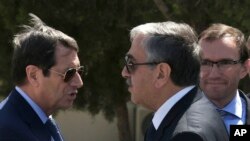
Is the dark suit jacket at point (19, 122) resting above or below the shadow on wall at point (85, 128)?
above

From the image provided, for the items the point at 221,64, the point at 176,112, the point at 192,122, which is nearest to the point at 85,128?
the point at 221,64

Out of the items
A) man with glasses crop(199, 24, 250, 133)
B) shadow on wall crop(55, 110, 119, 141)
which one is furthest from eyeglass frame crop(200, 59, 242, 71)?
shadow on wall crop(55, 110, 119, 141)

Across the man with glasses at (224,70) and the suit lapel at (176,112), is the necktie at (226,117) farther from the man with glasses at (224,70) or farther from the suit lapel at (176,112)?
the suit lapel at (176,112)

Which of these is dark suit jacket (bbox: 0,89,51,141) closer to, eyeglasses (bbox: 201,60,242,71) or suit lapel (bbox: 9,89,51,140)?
suit lapel (bbox: 9,89,51,140)

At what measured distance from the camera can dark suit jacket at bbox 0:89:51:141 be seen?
2.87m

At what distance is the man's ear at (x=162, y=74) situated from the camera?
8.63 ft

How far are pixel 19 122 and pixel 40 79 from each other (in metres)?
0.38

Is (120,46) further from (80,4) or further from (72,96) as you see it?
(72,96)

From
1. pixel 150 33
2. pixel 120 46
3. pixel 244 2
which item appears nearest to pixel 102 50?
pixel 120 46

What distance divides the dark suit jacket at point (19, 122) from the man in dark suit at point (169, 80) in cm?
61

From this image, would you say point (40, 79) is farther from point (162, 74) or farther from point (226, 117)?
point (226, 117)

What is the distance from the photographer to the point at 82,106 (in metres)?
8.80

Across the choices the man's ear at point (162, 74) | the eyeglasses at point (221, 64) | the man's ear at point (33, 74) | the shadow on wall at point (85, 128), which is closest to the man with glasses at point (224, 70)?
the eyeglasses at point (221, 64)

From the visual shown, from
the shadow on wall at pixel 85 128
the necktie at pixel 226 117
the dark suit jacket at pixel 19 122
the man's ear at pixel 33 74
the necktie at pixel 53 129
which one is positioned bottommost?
the shadow on wall at pixel 85 128
